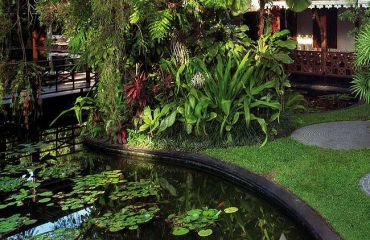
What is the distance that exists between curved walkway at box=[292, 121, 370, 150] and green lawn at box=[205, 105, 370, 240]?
16.0 inches

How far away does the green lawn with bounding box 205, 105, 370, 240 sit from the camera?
23.6 ft

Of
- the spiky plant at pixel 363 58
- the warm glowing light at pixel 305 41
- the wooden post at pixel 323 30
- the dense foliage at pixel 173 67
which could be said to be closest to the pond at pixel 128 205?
the dense foliage at pixel 173 67

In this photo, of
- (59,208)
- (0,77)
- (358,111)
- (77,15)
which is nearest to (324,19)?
(358,111)

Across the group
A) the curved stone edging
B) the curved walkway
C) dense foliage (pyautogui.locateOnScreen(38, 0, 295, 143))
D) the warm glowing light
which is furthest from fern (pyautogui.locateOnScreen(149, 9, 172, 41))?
the warm glowing light

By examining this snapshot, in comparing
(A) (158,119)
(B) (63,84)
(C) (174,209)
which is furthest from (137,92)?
(B) (63,84)

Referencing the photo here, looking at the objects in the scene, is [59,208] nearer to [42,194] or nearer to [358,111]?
→ [42,194]

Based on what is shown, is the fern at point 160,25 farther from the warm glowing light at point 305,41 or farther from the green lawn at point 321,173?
the warm glowing light at point 305,41

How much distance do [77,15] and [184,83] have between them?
2641 millimetres

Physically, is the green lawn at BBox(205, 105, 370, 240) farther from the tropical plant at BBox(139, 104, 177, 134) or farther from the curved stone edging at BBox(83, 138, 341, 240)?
the tropical plant at BBox(139, 104, 177, 134)

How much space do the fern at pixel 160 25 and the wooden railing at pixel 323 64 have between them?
29.4 feet

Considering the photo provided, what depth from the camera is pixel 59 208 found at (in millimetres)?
8891

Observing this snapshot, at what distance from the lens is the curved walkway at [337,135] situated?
1073cm

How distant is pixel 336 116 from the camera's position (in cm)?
1340

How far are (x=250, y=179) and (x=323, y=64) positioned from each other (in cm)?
1085
